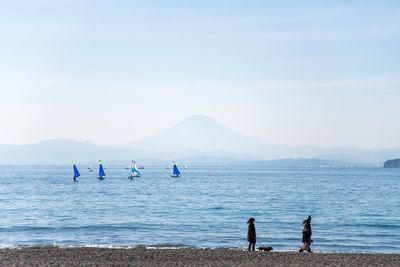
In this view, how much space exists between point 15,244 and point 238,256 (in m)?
14.1

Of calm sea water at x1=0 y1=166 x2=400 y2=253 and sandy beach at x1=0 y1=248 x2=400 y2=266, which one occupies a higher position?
sandy beach at x1=0 y1=248 x2=400 y2=266

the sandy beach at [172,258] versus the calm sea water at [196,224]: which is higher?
the sandy beach at [172,258]

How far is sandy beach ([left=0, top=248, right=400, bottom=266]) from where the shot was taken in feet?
80.7

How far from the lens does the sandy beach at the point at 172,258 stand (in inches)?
968

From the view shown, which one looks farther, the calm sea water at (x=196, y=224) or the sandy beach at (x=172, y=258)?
the calm sea water at (x=196, y=224)

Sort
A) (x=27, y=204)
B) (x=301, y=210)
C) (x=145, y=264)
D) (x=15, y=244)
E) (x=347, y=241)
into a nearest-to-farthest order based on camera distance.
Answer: (x=145, y=264)
(x=15, y=244)
(x=347, y=241)
(x=301, y=210)
(x=27, y=204)

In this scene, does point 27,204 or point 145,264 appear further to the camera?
point 27,204

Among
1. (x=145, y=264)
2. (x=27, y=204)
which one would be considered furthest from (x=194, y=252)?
(x=27, y=204)

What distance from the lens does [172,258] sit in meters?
26.3

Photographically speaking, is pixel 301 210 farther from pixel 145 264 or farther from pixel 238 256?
pixel 145 264

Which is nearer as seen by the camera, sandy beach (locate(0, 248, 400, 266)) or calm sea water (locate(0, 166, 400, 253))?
sandy beach (locate(0, 248, 400, 266))

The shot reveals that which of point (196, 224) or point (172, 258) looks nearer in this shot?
point (172, 258)

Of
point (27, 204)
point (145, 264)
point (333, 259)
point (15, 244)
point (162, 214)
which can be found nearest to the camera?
point (145, 264)

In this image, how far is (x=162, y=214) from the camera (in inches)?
2135
